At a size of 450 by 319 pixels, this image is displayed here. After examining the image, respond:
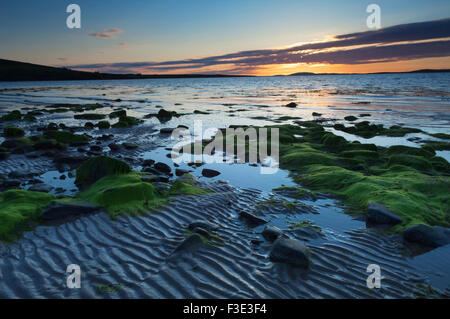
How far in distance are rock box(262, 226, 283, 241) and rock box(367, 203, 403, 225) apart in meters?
2.11

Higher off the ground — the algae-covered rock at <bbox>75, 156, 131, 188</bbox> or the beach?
the algae-covered rock at <bbox>75, 156, 131, 188</bbox>

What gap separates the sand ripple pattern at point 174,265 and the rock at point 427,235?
1.24ft

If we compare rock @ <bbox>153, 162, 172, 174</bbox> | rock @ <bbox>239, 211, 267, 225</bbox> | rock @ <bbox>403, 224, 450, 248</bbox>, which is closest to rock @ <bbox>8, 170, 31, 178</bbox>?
rock @ <bbox>153, 162, 172, 174</bbox>

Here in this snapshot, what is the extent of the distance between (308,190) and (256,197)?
152cm

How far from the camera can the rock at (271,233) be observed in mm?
4946

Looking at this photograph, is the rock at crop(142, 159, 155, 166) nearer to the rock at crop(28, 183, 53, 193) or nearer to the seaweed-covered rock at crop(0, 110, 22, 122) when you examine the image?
the rock at crop(28, 183, 53, 193)

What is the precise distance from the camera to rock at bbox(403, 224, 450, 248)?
479 cm

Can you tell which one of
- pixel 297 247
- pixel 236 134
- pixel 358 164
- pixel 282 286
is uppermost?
pixel 236 134

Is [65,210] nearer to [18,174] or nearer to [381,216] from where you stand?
[18,174]

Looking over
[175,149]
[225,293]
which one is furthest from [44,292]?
[175,149]

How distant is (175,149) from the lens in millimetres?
12188

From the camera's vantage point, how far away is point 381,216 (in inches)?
221

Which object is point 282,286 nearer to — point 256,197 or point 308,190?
point 256,197

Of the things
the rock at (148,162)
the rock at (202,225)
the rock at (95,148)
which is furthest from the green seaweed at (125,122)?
the rock at (202,225)
